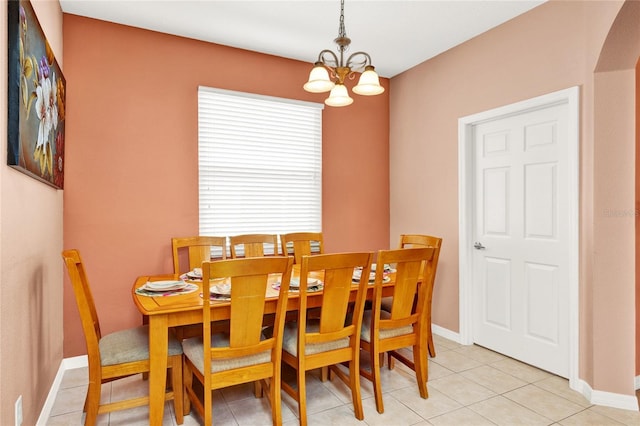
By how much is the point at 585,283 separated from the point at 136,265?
3387 mm

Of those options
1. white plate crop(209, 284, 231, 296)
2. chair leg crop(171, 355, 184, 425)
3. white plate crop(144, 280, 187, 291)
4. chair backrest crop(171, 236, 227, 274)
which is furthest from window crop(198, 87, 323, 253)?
chair leg crop(171, 355, 184, 425)

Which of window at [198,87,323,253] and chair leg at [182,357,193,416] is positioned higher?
window at [198,87,323,253]

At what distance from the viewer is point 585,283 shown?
2643mm

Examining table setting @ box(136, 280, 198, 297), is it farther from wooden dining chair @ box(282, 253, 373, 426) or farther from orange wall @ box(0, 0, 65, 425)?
wooden dining chair @ box(282, 253, 373, 426)

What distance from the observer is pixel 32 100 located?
6.35 feet

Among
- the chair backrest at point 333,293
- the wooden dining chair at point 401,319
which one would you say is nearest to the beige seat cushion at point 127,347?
the chair backrest at point 333,293

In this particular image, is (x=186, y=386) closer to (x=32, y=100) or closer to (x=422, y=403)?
(x=422, y=403)

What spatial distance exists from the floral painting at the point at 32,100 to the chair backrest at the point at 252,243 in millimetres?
1355

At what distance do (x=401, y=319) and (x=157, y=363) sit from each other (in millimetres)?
1434

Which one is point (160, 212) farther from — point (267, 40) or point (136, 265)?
point (267, 40)

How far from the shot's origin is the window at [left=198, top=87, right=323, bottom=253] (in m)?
3.58

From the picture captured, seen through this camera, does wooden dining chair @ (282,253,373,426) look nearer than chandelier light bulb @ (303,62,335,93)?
Yes

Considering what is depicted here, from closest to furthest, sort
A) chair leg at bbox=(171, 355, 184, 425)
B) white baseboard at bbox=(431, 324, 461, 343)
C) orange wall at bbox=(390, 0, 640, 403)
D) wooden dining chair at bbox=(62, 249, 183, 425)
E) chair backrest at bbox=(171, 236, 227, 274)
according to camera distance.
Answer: wooden dining chair at bbox=(62, 249, 183, 425), chair leg at bbox=(171, 355, 184, 425), orange wall at bbox=(390, 0, 640, 403), chair backrest at bbox=(171, 236, 227, 274), white baseboard at bbox=(431, 324, 461, 343)

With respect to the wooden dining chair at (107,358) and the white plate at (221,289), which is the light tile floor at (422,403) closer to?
the wooden dining chair at (107,358)
